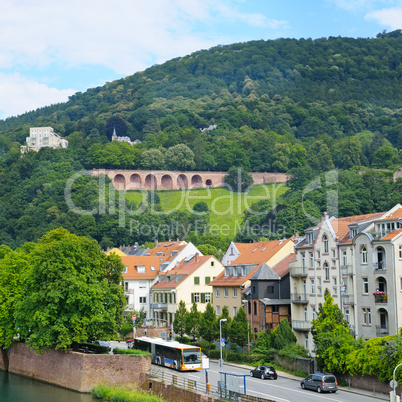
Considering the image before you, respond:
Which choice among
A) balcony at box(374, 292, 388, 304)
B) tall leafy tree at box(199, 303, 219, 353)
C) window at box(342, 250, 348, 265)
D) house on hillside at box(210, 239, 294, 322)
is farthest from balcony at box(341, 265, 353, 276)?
tall leafy tree at box(199, 303, 219, 353)

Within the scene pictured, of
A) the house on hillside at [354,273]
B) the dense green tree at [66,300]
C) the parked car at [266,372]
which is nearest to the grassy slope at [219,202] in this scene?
the house on hillside at [354,273]

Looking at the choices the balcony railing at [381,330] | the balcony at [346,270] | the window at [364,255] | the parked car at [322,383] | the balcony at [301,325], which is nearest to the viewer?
the parked car at [322,383]

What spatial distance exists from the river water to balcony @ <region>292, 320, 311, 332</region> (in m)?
18.9

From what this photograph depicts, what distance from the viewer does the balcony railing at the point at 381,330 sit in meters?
50.1

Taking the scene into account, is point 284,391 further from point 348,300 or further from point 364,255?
point 364,255

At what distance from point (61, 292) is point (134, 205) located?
12555 cm

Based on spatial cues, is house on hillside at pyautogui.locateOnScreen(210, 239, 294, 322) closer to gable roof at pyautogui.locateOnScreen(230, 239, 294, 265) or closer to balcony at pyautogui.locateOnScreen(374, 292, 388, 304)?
gable roof at pyautogui.locateOnScreen(230, 239, 294, 265)

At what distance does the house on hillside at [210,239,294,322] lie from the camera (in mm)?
69750

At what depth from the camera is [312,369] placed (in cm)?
4981

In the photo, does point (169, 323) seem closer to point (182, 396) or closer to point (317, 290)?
point (317, 290)

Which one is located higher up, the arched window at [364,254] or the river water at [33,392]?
the arched window at [364,254]

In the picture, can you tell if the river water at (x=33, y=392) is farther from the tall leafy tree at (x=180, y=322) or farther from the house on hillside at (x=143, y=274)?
the house on hillside at (x=143, y=274)

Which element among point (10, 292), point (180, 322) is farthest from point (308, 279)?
point (10, 292)

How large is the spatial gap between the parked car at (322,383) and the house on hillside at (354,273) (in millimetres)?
7451
